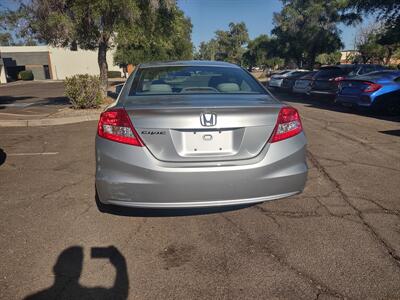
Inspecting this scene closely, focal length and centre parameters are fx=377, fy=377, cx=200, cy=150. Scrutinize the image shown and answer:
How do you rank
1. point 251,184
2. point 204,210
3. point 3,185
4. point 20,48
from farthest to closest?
point 20,48 → point 3,185 → point 204,210 → point 251,184

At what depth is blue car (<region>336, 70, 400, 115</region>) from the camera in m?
10.9

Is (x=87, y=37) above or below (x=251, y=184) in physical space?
above

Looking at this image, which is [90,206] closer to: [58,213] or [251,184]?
[58,213]

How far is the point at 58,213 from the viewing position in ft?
13.3

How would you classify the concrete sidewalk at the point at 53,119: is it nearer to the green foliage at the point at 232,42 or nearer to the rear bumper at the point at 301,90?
the rear bumper at the point at 301,90

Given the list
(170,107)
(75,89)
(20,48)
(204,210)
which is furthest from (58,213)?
(20,48)

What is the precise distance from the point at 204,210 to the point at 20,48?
65451 millimetres

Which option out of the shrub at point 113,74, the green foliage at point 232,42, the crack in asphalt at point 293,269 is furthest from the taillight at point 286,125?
the green foliage at point 232,42

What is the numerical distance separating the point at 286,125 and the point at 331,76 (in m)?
12.2

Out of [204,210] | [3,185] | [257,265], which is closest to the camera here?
[257,265]

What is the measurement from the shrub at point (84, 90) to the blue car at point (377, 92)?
796cm

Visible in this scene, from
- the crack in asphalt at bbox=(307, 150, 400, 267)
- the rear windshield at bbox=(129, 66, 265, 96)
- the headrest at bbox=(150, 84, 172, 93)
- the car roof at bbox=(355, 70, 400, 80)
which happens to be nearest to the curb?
the rear windshield at bbox=(129, 66, 265, 96)

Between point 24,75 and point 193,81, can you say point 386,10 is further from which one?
point 24,75

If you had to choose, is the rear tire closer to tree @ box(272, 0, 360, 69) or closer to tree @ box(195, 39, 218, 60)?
tree @ box(272, 0, 360, 69)
